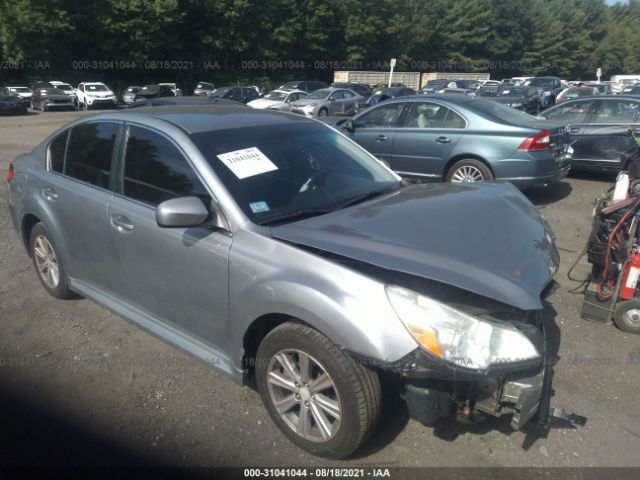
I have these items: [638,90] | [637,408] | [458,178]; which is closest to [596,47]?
[638,90]

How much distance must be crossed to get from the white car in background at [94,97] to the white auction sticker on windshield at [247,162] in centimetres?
3451

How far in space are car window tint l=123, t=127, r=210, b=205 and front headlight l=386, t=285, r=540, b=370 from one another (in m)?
1.35

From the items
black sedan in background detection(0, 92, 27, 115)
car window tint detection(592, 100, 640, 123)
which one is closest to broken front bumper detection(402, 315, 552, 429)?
car window tint detection(592, 100, 640, 123)

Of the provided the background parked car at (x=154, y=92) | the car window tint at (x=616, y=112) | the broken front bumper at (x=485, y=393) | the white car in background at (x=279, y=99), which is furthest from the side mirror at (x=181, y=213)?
the background parked car at (x=154, y=92)

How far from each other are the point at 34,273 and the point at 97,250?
6.77 feet

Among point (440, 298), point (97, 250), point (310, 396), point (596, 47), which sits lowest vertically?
point (310, 396)

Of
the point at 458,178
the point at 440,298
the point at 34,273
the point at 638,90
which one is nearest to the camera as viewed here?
the point at 440,298

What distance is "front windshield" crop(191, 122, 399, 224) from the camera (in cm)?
309

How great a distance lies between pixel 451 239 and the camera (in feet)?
9.12

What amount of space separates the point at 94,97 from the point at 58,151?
109 feet

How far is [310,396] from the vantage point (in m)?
2.72

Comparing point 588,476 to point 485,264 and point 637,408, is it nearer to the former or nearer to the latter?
point 637,408

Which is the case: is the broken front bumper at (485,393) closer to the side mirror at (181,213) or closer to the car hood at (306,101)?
the side mirror at (181,213)

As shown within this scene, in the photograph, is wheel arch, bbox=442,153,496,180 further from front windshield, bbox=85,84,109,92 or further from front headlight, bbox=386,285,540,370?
front windshield, bbox=85,84,109,92
